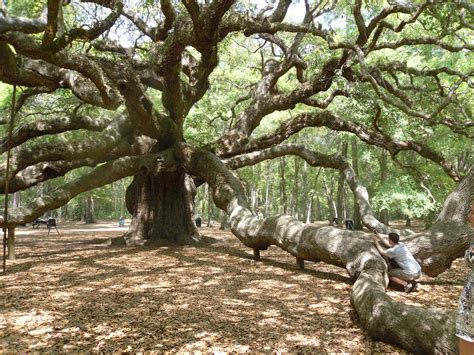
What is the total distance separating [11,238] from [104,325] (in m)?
6.31

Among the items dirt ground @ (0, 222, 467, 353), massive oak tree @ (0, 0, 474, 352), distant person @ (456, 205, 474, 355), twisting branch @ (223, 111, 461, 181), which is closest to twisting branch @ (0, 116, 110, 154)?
massive oak tree @ (0, 0, 474, 352)

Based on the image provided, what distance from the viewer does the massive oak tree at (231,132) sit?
6.82 metres

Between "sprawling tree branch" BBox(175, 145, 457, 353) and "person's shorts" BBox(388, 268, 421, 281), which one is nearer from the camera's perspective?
"sprawling tree branch" BBox(175, 145, 457, 353)

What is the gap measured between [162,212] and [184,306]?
24.8ft

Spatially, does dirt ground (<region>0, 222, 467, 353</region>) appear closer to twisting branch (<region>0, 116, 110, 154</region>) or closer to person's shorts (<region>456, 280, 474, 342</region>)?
person's shorts (<region>456, 280, 474, 342</region>)

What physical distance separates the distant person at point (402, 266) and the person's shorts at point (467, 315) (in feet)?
13.0

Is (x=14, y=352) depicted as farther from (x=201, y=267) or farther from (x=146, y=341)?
(x=201, y=267)

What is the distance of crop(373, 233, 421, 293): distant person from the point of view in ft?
21.5

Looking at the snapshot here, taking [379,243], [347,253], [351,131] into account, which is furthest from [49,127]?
[379,243]

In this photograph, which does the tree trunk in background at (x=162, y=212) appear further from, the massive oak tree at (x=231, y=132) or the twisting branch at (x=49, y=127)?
the twisting branch at (x=49, y=127)

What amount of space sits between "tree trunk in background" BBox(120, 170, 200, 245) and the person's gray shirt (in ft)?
24.6

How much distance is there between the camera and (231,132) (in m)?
13.6

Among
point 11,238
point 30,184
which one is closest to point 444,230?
point 11,238

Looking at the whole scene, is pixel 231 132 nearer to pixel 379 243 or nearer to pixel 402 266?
pixel 379 243
